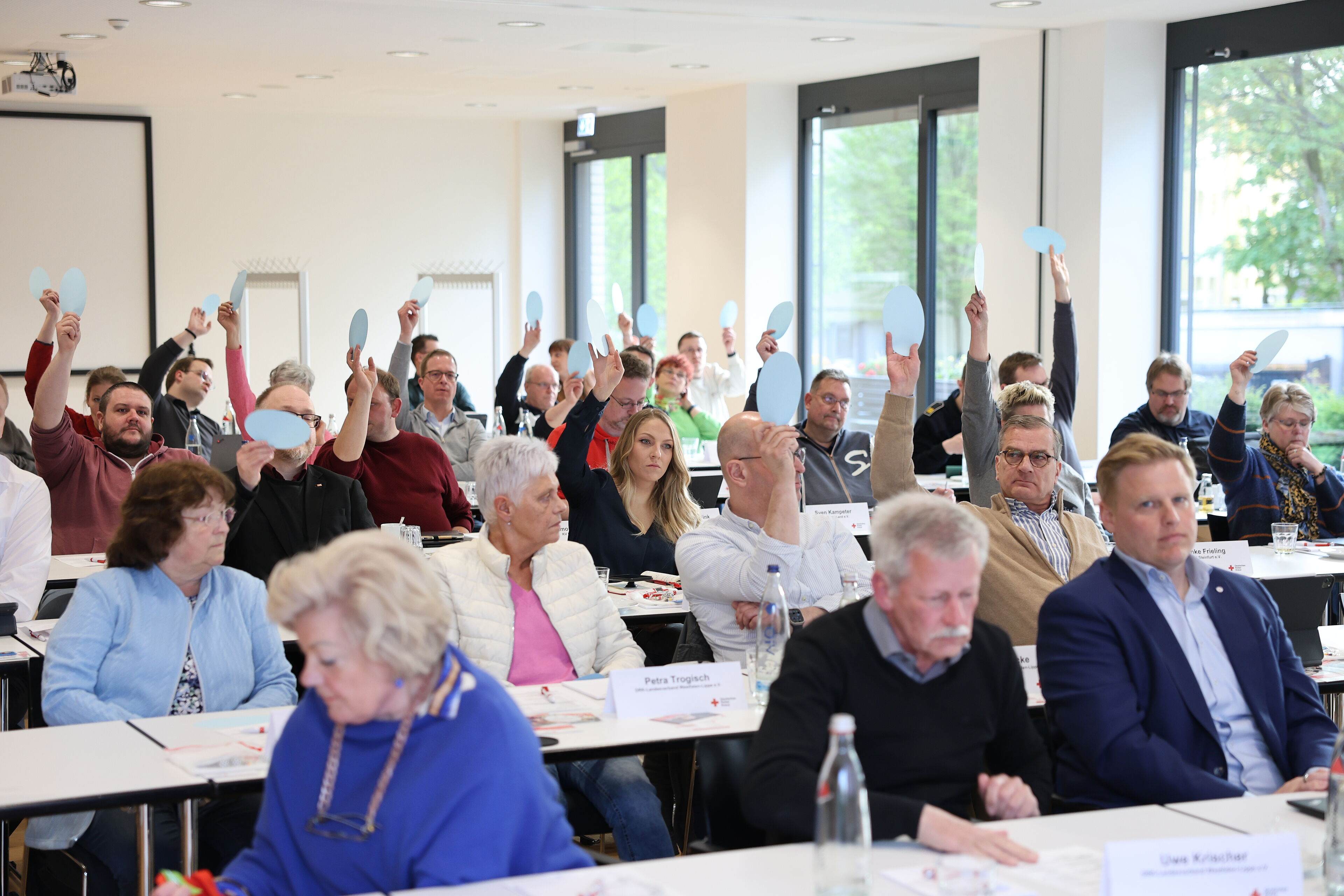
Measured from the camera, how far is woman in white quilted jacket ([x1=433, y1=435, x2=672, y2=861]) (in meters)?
3.34

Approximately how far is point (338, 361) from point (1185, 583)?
35.8 feet

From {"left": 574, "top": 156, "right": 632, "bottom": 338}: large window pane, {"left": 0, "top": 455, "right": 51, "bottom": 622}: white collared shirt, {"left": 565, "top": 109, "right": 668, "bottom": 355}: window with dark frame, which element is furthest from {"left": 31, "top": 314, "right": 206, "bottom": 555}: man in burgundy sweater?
{"left": 574, "top": 156, "right": 632, "bottom": 338}: large window pane

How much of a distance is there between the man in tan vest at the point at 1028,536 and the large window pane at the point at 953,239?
5.87 meters

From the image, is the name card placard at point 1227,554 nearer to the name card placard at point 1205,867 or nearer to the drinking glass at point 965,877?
the name card placard at point 1205,867

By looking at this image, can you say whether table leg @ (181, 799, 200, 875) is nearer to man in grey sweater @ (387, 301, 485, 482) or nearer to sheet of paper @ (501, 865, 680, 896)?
sheet of paper @ (501, 865, 680, 896)

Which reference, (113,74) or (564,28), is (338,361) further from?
(564,28)

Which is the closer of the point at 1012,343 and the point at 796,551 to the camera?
the point at 796,551

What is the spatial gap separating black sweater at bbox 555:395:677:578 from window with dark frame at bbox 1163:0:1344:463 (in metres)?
4.40

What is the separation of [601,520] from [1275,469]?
3.04 metres

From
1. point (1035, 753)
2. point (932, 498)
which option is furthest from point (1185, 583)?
point (932, 498)

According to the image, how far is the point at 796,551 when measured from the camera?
3.54 meters

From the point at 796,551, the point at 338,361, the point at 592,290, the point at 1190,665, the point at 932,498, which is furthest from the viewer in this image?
the point at 592,290

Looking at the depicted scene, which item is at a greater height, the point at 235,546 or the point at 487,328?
the point at 487,328

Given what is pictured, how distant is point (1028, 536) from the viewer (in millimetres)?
3543
